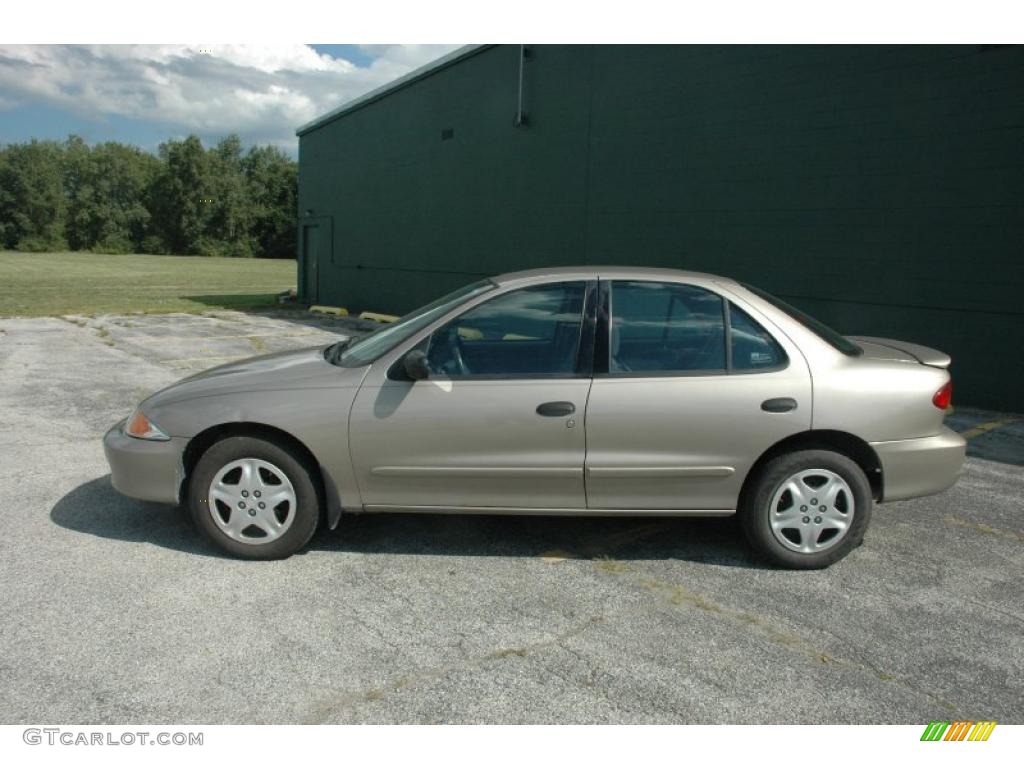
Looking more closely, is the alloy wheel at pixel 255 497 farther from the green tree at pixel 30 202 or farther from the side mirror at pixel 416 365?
the green tree at pixel 30 202

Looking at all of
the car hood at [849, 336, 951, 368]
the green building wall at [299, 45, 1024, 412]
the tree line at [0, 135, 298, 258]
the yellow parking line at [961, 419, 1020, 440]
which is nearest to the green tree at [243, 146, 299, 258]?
the tree line at [0, 135, 298, 258]

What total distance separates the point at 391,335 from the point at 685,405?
1.70 metres

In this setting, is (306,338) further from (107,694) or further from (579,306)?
(107,694)

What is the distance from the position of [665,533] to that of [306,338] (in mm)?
10906

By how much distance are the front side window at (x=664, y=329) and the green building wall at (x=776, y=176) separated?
566 centimetres

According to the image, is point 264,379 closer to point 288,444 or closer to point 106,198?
point 288,444

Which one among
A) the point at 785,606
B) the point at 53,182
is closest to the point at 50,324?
the point at 785,606

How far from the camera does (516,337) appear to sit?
4.38m

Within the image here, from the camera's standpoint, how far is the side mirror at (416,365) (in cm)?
400

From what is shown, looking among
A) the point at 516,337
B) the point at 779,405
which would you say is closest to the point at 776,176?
the point at 779,405

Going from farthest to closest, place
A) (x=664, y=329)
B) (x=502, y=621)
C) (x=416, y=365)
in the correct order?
(x=664, y=329), (x=416, y=365), (x=502, y=621)

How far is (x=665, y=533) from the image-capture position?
186 inches

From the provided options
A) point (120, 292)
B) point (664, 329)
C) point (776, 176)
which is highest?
point (776, 176)
